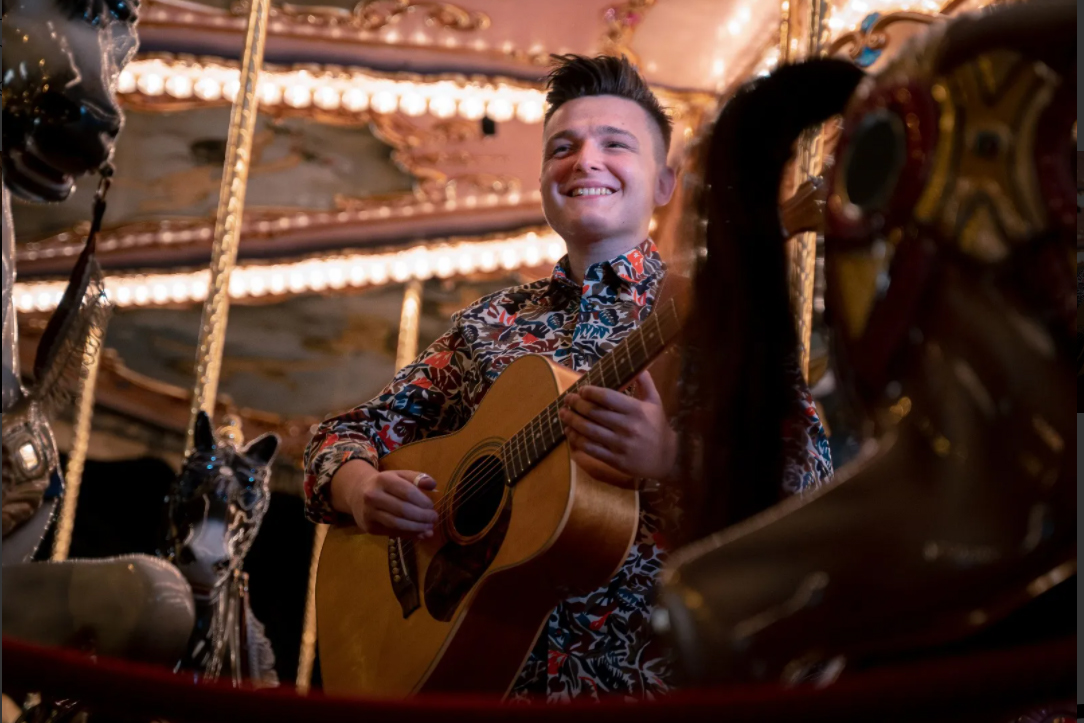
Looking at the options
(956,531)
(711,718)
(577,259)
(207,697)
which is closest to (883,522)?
(956,531)

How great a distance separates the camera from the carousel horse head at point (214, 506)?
6.59 feet

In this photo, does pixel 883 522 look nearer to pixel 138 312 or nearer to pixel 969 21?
pixel 969 21

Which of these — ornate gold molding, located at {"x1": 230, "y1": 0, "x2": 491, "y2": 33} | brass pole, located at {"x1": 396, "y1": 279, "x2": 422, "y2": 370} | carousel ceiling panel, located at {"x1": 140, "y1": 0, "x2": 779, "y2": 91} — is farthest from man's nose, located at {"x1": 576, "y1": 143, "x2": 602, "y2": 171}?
brass pole, located at {"x1": 396, "y1": 279, "x2": 422, "y2": 370}

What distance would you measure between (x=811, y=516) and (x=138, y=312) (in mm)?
6156

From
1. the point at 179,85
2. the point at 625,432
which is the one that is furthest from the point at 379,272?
the point at 625,432

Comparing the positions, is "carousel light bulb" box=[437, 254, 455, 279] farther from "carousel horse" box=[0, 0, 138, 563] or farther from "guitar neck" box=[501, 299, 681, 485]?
"guitar neck" box=[501, 299, 681, 485]

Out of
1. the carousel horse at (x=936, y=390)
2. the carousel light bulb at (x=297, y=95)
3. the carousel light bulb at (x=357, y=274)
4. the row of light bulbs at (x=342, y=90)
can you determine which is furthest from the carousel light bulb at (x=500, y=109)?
the carousel horse at (x=936, y=390)

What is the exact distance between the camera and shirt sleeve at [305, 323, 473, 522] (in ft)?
5.68

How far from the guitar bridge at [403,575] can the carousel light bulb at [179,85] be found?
312cm

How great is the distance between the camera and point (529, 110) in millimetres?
4230

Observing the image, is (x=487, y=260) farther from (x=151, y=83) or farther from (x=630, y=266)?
(x=630, y=266)

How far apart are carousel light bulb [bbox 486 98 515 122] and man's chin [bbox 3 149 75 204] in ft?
9.22

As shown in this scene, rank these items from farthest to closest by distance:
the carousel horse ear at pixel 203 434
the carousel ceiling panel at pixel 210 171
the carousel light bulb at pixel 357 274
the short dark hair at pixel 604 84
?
1. the carousel light bulb at pixel 357 274
2. the carousel ceiling panel at pixel 210 171
3. the carousel horse ear at pixel 203 434
4. the short dark hair at pixel 604 84

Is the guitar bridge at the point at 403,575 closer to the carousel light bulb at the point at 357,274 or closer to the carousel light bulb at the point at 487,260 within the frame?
the carousel light bulb at the point at 487,260
